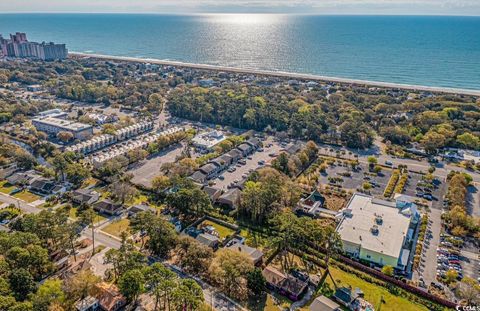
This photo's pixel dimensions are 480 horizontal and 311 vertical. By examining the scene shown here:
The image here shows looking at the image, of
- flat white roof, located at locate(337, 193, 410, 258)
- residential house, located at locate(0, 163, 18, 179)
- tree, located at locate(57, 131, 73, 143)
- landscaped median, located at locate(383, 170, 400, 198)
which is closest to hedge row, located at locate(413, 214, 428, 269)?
flat white roof, located at locate(337, 193, 410, 258)

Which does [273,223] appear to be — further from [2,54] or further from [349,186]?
[2,54]

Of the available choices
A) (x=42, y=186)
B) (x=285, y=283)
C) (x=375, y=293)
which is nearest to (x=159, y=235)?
(x=285, y=283)

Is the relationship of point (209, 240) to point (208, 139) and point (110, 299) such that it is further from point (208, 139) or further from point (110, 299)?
point (208, 139)

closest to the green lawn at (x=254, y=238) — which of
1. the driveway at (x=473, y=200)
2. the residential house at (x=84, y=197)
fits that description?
the residential house at (x=84, y=197)

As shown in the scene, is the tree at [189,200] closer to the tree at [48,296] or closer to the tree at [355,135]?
the tree at [48,296]

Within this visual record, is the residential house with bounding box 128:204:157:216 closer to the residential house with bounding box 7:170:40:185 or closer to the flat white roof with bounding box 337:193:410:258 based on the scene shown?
the residential house with bounding box 7:170:40:185
